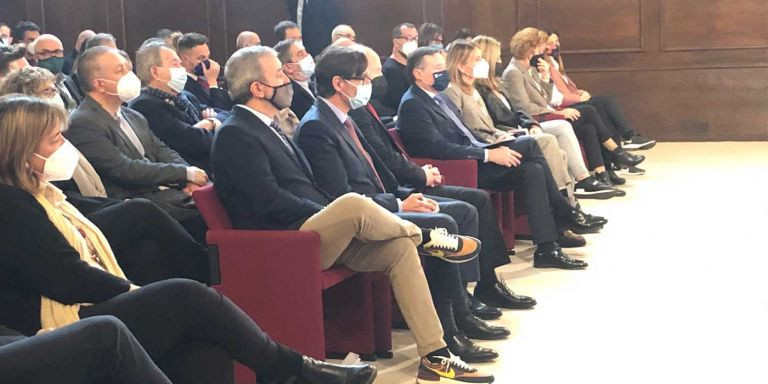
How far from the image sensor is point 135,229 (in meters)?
3.71

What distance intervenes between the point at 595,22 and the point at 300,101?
16.6 ft

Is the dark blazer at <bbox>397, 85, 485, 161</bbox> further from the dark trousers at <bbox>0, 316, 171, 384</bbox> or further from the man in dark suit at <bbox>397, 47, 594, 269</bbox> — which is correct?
the dark trousers at <bbox>0, 316, 171, 384</bbox>

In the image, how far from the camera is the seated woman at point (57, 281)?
109 inches

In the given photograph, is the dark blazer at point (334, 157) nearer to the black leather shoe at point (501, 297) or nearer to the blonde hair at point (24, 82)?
the black leather shoe at point (501, 297)

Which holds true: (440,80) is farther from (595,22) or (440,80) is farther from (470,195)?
(595,22)

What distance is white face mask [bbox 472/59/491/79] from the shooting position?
5902mm

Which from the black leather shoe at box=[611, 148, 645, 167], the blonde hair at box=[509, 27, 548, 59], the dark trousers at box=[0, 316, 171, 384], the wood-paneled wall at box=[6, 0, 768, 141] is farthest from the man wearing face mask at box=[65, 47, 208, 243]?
the wood-paneled wall at box=[6, 0, 768, 141]

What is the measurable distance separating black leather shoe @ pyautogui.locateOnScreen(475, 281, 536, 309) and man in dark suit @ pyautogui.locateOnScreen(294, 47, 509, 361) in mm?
377

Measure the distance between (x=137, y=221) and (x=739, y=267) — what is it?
302 cm

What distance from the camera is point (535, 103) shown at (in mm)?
7340

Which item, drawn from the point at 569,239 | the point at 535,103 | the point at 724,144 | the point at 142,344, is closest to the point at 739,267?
the point at 569,239

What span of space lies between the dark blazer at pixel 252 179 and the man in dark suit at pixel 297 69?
72.4 inches

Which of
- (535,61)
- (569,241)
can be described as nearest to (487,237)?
(569,241)

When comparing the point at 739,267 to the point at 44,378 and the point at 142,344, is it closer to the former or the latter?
the point at 142,344
